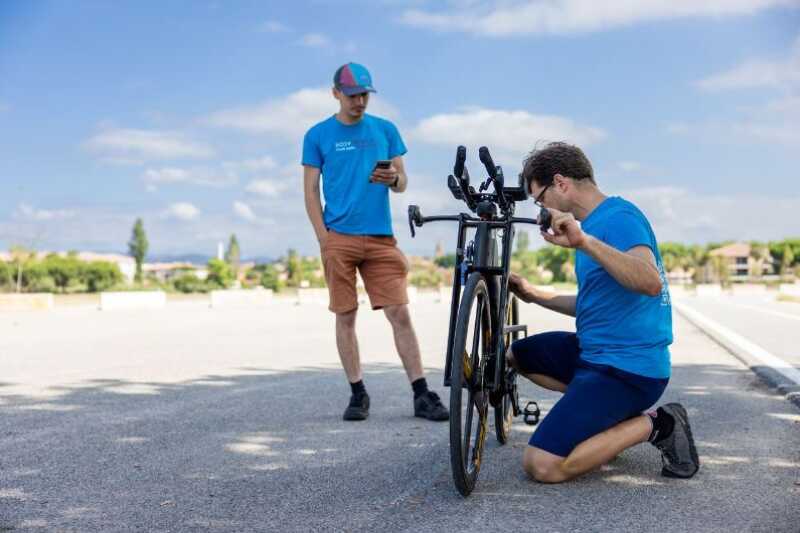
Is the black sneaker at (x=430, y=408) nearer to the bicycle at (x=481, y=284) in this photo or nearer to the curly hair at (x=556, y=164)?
the bicycle at (x=481, y=284)

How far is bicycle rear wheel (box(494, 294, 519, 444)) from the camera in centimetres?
445

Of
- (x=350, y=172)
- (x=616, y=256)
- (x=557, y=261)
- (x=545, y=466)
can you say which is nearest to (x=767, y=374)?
(x=350, y=172)

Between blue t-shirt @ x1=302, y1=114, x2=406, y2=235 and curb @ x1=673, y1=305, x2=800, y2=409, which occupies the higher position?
blue t-shirt @ x1=302, y1=114, x2=406, y2=235

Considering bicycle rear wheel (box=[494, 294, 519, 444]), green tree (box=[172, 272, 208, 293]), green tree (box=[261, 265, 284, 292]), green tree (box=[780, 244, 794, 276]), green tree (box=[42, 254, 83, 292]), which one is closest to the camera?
bicycle rear wheel (box=[494, 294, 519, 444])

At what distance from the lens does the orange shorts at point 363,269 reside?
220 inches

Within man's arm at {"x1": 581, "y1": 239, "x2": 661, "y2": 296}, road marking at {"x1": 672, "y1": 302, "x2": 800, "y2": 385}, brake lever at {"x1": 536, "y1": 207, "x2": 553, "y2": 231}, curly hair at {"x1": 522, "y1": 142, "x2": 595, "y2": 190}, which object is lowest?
road marking at {"x1": 672, "y1": 302, "x2": 800, "y2": 385}

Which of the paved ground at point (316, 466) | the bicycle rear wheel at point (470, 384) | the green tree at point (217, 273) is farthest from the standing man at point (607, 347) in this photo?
the green tree at point (217, 273)

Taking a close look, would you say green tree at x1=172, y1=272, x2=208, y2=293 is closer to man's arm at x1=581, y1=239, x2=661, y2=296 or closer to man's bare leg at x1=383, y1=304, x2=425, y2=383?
man's bare leg at x1=383, y1=304, x2=425, y2=383

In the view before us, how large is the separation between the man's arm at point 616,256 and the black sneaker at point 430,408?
2073 mm

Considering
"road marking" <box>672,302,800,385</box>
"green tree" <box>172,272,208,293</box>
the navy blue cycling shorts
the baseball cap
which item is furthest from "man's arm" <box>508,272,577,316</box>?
"green tree" <box>172,272,208,293</box>

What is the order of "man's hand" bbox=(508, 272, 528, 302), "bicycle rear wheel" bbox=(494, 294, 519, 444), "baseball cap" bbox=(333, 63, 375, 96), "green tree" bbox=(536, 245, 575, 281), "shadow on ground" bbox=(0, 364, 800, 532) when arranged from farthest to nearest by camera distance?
"green tree" bbox=(536, 245, 575, 281) < "baseball cap" bbox=(333, 63, 375, 96) < "bicycle rear wheel" bbox=(494, 294, 519, 444) < "man's hand" bbox=(508, 272, 528, 302) < "shadow on ground" bbox=(0, 364, 800, 532)

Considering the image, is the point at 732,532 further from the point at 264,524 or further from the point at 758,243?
the point at 758,243

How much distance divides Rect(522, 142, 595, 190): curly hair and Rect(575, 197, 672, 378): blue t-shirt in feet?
0.64

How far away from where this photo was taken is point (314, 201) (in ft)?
18.6
